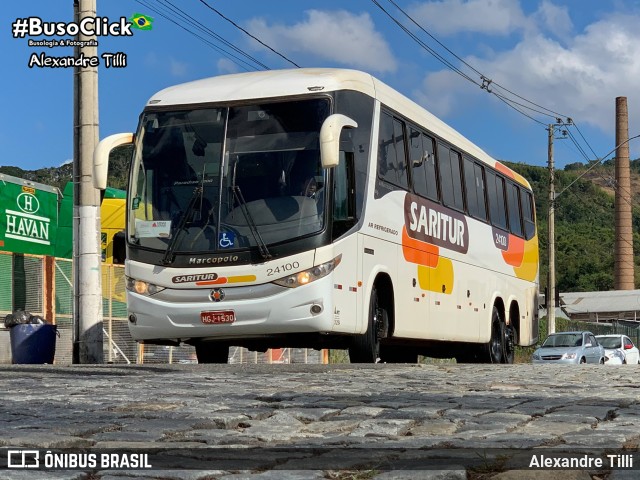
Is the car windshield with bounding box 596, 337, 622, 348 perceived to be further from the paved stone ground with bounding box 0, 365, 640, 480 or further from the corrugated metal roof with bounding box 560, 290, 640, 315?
the corrugated metal roof with bounding box 560, 290, 640, 315

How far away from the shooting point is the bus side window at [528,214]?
2505 cm

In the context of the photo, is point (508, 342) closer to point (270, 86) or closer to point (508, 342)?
point (508, 342)

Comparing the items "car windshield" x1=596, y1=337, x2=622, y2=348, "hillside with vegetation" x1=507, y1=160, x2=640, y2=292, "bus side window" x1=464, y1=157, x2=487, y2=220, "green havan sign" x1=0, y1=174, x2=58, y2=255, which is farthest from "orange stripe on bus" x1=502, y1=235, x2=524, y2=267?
"hillside with vegetation" x1=507, y1=160, x2=640, y2=292

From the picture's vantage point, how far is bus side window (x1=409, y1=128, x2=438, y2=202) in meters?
17.1

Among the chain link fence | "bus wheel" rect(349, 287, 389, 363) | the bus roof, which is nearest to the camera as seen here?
the bus roof

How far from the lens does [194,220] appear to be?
14.2 m

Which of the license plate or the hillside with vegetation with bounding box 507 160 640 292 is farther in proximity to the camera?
the hillside with vegetation with bounding box 507 160 640 292

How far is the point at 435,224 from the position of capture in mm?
17859

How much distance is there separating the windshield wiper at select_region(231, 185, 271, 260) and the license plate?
2.60ft

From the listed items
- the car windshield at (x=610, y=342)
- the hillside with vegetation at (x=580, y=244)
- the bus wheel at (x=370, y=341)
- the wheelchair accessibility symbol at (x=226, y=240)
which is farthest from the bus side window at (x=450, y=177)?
the hillside with vegetation at (x=580, y=244)

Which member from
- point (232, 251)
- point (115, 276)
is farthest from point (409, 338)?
point (115, 276)

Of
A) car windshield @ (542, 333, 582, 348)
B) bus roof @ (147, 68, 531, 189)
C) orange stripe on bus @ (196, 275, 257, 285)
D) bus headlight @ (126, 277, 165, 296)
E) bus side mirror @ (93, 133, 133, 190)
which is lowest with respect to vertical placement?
car windshield @ (542, 333, 582, 348)

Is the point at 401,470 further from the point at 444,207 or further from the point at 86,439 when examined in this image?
the point at 444,207

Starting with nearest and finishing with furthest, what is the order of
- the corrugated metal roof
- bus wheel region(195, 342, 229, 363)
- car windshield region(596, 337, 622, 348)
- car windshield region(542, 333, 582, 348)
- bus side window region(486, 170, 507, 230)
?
bus wheel region(195, 342, 229, 363)
bus side window region(486, 170, 507, 230)
car windshield region(542, 333, 582, 348)
car windshield region(596, 337, 622, 348)
the corrugated metal roof
